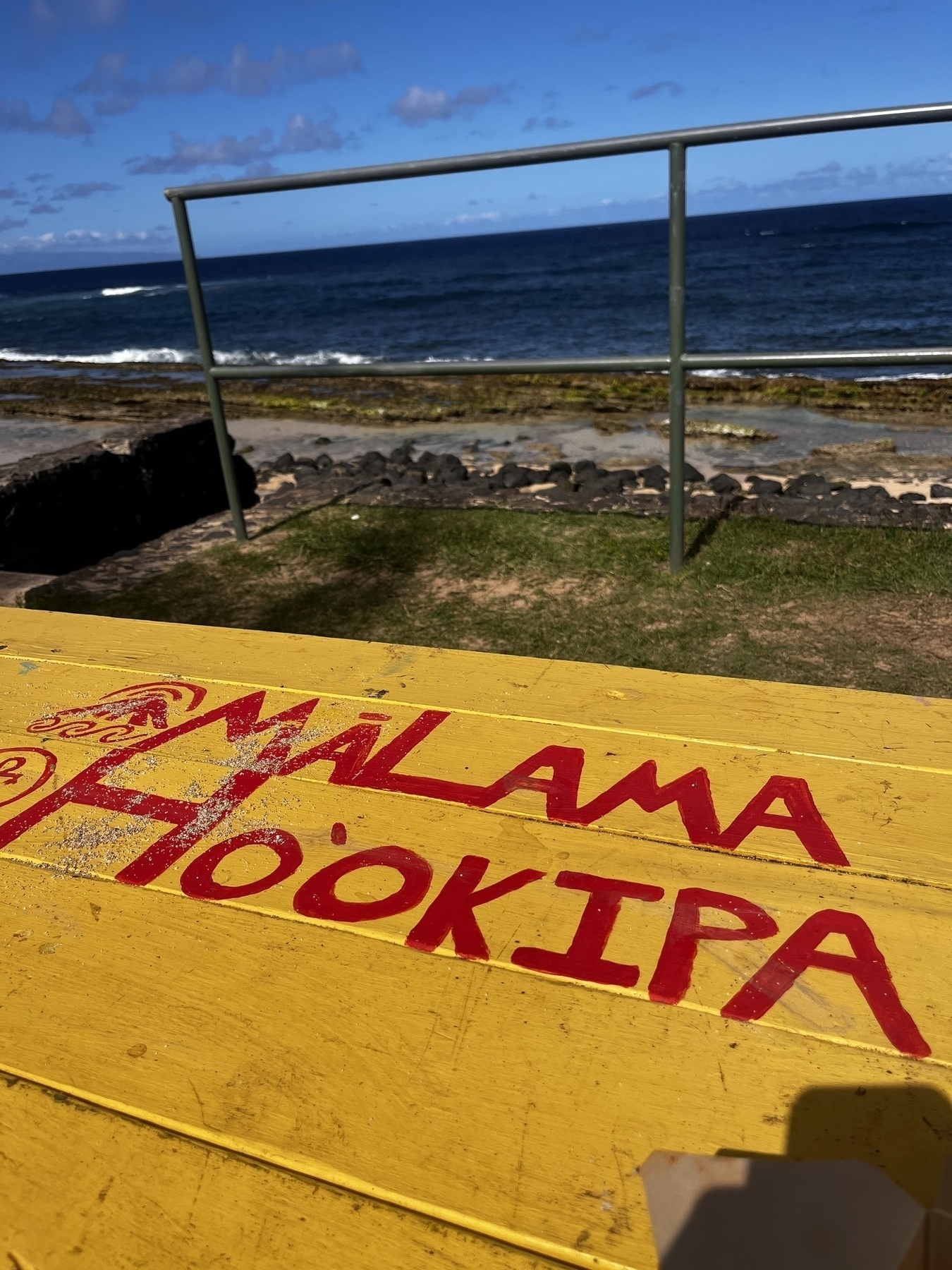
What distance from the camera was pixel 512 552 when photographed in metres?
3.51

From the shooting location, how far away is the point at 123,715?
151cm

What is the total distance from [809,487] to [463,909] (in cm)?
580

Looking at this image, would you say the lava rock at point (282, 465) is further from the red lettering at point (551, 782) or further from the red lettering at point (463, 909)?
the red lettering at point (463, 909)

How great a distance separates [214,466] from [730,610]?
273 cm

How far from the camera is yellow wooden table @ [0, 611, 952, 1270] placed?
0.71 m

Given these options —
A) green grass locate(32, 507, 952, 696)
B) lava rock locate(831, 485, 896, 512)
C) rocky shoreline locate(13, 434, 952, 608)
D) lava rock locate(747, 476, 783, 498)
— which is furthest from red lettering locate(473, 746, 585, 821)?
lava rock locate(747, 476, 783, 498)

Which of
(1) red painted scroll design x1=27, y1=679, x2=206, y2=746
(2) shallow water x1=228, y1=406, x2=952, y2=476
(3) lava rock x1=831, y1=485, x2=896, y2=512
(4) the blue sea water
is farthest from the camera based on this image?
(4) the blue sea water

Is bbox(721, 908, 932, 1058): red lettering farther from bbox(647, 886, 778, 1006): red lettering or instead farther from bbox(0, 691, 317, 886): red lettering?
bbox(0, 691, 317, 886): red lettering

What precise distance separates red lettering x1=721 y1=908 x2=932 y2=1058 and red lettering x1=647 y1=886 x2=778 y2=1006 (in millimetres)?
36

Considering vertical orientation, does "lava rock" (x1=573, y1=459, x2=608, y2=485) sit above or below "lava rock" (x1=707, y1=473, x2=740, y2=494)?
above

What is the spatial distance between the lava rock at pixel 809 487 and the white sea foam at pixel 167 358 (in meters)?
13.4

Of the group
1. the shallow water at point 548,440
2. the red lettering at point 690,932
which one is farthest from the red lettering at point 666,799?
the shallow water at point 548,440

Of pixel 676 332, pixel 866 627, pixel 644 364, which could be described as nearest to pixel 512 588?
pixel 644 364

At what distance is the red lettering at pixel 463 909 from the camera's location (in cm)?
95
